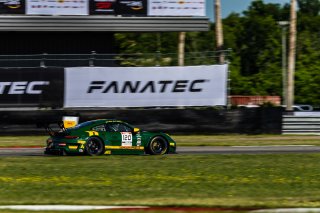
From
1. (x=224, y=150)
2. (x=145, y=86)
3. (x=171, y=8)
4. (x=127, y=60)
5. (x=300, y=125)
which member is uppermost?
(x=171, y=8)

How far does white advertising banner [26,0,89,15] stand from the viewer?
1192 inches

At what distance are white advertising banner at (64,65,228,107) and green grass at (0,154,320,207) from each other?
9722mm

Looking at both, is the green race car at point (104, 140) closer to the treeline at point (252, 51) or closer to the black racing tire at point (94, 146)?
the black racing tire at point (94, 146)

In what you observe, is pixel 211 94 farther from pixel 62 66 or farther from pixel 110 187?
pixel 110 187

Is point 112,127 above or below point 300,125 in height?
above

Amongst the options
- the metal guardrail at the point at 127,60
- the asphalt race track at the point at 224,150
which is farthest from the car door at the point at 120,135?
the metal guardrail at the point at 127,60

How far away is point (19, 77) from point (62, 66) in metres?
1.72

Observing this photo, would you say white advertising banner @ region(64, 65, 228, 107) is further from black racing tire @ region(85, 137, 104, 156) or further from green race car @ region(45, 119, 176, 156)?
black racing tire @ region(85, 137, 104, 156)

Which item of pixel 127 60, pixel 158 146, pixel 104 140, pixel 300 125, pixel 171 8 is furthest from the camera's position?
pixel 171 8

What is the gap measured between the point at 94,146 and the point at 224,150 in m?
4.31

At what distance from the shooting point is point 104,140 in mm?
17750

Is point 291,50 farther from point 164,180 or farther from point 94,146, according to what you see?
point 164,180

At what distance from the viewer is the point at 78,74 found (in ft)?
87.8

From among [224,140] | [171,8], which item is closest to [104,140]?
[224,140]
